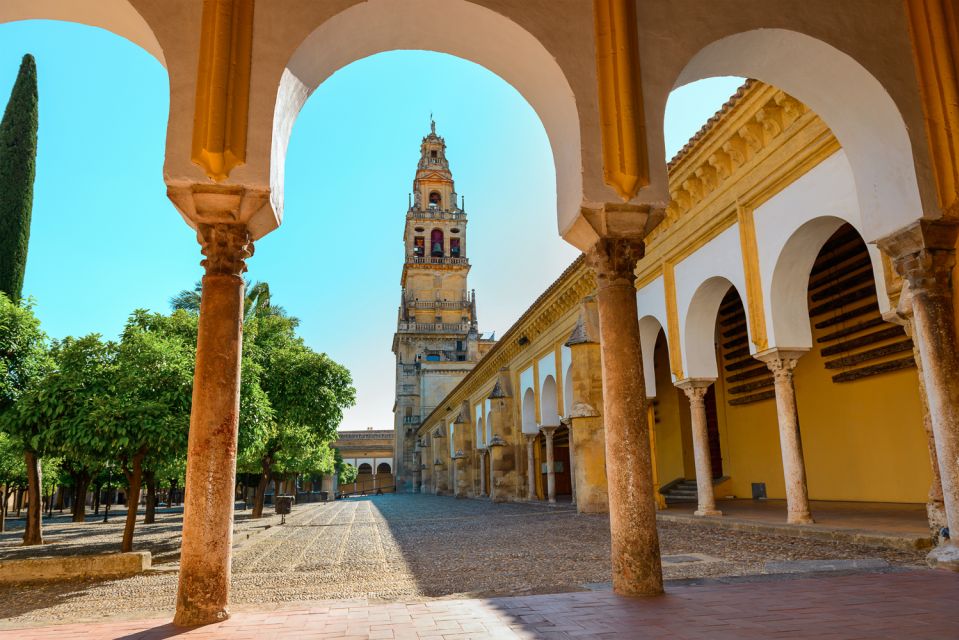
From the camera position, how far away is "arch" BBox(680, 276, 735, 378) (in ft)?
43.1

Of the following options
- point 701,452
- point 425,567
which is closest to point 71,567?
point 425,567

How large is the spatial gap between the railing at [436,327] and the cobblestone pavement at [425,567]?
4672 centimetres

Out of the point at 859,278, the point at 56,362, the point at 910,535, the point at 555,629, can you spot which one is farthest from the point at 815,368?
the point at 56,362

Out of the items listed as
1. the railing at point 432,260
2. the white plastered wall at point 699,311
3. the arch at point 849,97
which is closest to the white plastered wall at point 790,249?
the white plastered wall at point 699,311

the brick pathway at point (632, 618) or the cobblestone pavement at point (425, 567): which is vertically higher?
the brick pathway at point (632, 618)

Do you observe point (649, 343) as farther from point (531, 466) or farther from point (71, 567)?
point (71, 567)

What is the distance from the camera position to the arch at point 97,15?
524cm

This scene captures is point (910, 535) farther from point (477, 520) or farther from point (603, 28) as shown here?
point (477, 520)

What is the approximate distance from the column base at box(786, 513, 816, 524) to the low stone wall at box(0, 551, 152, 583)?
9.21 metres

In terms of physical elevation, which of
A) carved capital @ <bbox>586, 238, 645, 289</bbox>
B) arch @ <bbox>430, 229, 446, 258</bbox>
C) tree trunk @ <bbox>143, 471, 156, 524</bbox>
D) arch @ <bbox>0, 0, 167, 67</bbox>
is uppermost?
arch @ <bbox>430, 229, 446, 258</bbox>

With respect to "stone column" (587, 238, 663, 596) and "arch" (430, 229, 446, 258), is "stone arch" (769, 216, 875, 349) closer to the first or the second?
"stone column" (587, 238, 663, 596)

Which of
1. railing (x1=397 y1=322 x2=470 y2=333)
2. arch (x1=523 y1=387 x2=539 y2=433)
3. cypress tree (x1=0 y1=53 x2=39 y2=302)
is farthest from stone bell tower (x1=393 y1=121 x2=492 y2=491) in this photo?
cypress tree (x1=0 y1=53 x2=39 y2=302)

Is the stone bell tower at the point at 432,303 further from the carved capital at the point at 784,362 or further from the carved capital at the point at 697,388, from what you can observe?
the carved capital at the point at 784,362

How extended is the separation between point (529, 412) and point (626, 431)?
20.2 metres
